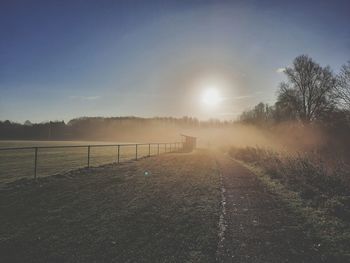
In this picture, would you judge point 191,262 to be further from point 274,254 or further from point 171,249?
point 274,254

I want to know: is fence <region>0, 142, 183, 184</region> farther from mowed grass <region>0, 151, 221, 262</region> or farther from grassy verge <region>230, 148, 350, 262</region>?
grassy verge <region>230, 148, 350, 262</region>

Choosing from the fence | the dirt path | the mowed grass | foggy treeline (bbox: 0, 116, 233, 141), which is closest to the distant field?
the fence

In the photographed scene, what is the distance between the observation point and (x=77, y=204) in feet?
27.1

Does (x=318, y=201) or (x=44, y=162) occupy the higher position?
(x=318, y=201)

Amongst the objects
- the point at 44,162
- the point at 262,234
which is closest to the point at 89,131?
the point at 44,162

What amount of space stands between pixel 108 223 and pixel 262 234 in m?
3.48

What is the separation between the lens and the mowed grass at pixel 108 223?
4656 millimetres

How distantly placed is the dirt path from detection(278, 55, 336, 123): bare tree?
33.7m

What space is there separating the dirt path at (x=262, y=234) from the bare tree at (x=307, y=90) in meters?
33.7

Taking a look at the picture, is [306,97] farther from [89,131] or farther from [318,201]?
[89,131]

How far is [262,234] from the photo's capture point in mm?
5570

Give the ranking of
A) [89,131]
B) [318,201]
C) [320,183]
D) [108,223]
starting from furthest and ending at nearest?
[89,131]
[320,183]
[318,201]
[108,223]

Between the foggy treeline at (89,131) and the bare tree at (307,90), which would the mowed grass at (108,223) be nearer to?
the bare tree at (307,90)

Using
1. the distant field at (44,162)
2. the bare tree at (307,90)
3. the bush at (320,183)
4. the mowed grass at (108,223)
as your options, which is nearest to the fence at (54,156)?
the distant field at (44,162)
